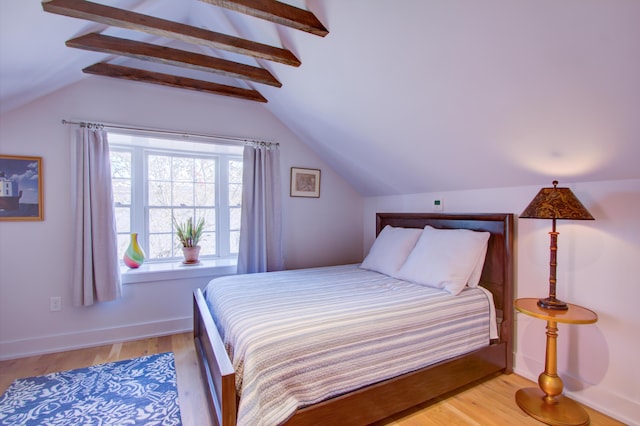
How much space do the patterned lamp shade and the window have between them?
2.75m

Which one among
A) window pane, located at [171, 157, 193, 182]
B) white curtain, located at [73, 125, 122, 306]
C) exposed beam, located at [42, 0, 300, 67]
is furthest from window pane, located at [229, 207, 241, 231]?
exposed beam, located at [42, 0, 300, 67]

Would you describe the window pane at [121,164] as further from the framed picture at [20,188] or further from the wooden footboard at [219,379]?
the wooden footboard at [219,379]

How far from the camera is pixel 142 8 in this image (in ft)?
6.84

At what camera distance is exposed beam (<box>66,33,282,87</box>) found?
209cm

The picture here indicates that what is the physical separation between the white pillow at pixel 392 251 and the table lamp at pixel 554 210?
3.37 feet

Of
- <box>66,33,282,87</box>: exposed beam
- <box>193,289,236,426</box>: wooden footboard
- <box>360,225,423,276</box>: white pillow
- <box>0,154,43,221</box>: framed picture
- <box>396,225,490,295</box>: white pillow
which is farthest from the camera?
<box>360,225,423,276</box>: white pillow

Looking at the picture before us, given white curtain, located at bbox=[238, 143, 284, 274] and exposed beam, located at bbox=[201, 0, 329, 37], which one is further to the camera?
white curtain, located at bbox=[238, 143, 284, 274]

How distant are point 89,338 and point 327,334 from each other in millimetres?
2411

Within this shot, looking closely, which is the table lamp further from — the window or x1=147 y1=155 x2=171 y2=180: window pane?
x1=147 y1=155 x2=171 y2=180: window pane

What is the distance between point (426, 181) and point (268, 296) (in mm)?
1858

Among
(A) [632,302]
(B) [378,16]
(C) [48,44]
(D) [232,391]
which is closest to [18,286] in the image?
(C) [48,44]

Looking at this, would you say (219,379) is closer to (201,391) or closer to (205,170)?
(201,391)

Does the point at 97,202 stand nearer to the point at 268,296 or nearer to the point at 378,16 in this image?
the point at 268,296

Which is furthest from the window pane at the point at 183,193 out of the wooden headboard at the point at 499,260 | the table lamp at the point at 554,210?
the table lamp at the point at 554,210
